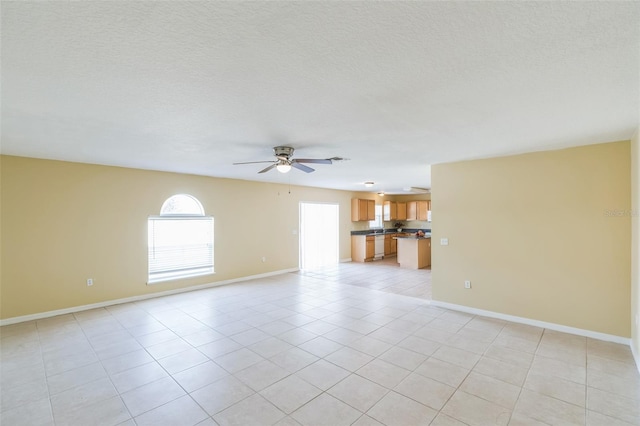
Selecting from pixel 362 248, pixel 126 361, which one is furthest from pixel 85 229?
pixel 362 248

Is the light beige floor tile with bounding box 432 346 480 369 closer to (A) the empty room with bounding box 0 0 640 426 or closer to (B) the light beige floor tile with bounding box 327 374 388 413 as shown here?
(A) the empty room with bounding box 0 0 640 426

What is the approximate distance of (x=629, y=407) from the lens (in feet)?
7.43

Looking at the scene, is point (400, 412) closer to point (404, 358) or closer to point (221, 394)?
point (404, 358)

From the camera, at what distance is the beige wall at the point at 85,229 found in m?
4.16

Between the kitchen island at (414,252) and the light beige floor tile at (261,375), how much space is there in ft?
20.5

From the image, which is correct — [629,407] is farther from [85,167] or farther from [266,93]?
[85,167]

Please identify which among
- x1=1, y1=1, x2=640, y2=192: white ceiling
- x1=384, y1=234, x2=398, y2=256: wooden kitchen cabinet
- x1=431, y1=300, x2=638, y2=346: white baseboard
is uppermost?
x1=1, y1=1, x2=640, y2=192: white ceiling

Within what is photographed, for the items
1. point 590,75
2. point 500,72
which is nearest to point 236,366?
point 500,72

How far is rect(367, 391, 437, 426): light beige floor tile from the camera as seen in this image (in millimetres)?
2131

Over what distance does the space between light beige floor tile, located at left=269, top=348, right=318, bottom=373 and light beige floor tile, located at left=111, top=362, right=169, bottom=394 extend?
1.10 metres

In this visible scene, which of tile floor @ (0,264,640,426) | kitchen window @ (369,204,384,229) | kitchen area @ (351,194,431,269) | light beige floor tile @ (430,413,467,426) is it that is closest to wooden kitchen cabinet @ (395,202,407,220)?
kitchen area @ (351,194,431,269)

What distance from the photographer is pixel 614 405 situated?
2295 mm

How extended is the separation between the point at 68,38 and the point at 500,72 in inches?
94.0

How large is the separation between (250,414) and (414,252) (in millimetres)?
6944
